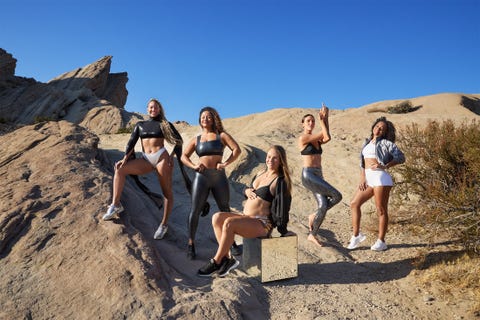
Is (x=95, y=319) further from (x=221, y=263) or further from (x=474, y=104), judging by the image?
(x=474, y=104)

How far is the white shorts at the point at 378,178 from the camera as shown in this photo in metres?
5.66

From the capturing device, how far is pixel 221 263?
446 centimetres

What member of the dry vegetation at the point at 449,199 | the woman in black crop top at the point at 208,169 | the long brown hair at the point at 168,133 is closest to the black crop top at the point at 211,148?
the woman in black crop top at the point at 208,169

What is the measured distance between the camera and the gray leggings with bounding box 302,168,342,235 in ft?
19.1

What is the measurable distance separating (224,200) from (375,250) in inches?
103

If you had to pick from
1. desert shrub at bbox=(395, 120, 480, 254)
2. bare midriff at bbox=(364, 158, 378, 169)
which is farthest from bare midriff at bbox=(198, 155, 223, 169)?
desert shrub at bbox=(395, 120, 480, 254)

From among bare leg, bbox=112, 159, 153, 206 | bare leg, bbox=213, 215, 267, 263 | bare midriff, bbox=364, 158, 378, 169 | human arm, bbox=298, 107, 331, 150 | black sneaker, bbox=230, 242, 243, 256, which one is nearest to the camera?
bare leg, bbox=213, 215, 267, 263

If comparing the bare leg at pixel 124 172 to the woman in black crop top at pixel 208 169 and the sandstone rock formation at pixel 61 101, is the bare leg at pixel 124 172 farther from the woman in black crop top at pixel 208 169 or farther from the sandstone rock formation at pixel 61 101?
the sandstone rock formation at pixel 61 101

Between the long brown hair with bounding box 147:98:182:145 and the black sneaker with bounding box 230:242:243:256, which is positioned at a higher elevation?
the long brown hair with bounding box 147:98:182:145

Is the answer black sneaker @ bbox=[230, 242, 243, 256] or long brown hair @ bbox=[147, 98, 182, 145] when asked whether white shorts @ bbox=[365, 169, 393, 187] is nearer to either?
black sneaker @ bbox=[230, 242, 243, 256]

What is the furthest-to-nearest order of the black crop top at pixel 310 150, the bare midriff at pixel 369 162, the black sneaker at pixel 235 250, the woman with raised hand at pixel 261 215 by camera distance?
the black crop top at pixel 310 150, the bare midriff at pixel 369 162, the black sneaker at pixel 235 250, the woman with raised hand at pixel 261 215

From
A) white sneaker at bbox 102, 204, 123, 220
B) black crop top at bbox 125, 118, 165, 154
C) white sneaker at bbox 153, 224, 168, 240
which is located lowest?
white sneaker at bbox 153, 224, 168, 240

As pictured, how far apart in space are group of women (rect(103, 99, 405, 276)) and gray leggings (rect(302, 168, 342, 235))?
0.6 inches

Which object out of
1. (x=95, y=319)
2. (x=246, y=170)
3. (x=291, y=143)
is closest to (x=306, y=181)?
(x=95, y=319)
